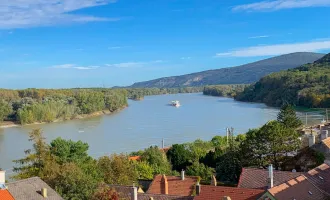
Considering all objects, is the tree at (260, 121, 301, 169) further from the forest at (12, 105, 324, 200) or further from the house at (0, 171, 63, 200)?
the house at (0, 171, 63, 200)

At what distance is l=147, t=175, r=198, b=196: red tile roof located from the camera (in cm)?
1656

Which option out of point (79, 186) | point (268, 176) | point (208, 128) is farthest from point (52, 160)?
point (208, 128)

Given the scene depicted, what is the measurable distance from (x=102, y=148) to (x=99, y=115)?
142 feet

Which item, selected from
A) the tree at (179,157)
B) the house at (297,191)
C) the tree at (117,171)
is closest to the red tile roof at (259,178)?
the house at (297,191)

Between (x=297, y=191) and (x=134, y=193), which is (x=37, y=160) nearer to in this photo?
(x=134, y=193)

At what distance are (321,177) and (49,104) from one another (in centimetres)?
6655

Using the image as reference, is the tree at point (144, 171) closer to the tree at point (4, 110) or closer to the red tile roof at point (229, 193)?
the red tile roof at point (229, 193)

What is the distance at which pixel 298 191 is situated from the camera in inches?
460

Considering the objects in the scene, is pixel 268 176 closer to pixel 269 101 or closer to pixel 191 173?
pixel 191 173

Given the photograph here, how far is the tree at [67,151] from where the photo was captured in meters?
22.6

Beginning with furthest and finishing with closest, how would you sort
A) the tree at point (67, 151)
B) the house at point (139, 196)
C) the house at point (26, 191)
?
the tree at point (67, 151), the house at point (139, 196), the house at point (26, 191)

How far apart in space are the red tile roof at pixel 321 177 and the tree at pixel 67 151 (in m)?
12.5

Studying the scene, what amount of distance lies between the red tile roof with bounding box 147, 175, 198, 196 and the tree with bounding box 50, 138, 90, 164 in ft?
21.7

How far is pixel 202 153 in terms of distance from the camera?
94.2ft
